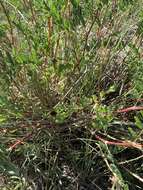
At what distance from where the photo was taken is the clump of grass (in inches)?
70.7

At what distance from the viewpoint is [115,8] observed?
193 centimetres

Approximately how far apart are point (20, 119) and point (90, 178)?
391mm

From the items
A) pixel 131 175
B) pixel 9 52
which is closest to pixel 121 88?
pixel 131 175

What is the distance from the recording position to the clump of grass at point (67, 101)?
180 cm

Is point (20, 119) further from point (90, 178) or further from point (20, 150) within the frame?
point (90, 178)

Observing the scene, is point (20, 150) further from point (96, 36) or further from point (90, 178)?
point (96, 36)

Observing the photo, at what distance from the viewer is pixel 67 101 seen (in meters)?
1.94

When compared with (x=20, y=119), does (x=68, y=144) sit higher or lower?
lower

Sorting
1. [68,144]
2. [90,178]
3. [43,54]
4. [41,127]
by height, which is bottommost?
[90,178]

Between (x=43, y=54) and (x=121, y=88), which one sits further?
(x=121, y=88)

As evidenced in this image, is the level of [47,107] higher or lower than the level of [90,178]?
higher

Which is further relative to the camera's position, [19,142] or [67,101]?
[67,101]

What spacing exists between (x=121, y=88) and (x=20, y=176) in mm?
567

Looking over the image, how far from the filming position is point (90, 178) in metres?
1.93
